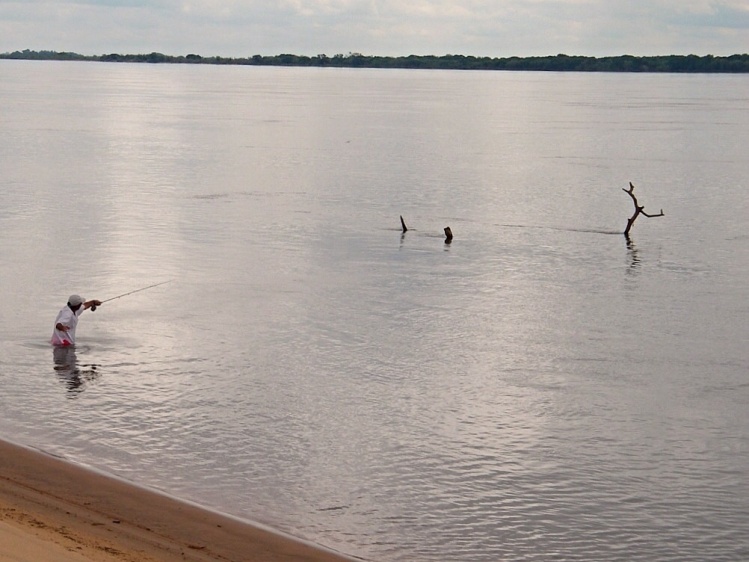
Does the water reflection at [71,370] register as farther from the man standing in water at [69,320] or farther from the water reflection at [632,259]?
the water reflection at [632,259]

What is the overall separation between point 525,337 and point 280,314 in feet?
14.7

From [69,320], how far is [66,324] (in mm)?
97

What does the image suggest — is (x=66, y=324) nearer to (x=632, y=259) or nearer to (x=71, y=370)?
(x=71, y=370)

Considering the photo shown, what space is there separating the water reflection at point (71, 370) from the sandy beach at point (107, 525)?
3113 mm

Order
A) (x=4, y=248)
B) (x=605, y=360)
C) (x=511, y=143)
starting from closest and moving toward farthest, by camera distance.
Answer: (x=605, y=360)
(x=4, y=248)
(x=511, y=143)

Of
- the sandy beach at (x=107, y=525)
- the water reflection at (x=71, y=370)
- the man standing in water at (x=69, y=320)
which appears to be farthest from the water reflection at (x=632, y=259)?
the sandy beach at (x=107, y=525)

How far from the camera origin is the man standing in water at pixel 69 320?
16.2m

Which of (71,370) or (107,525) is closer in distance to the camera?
(107,525)

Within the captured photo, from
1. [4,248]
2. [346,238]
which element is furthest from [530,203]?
[4,248]

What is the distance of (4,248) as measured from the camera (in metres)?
25.1

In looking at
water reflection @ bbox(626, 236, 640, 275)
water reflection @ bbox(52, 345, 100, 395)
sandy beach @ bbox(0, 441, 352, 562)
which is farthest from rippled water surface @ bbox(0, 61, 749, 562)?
sandy beach @ bbox(0, 441, 352, 562)

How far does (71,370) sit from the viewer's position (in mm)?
15578

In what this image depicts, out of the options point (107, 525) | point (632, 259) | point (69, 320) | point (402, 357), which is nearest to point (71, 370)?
point (69, 320)

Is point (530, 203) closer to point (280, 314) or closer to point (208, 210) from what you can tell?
point (208, 210)
